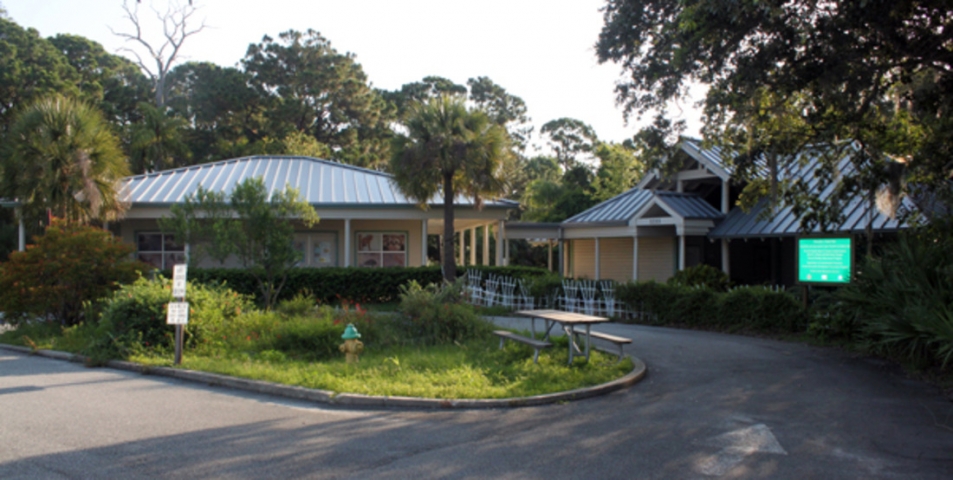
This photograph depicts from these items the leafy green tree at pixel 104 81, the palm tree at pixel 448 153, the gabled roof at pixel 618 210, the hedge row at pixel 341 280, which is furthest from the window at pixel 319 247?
the leafy green tree at pixel 104 81

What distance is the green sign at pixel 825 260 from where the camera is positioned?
13.0 m

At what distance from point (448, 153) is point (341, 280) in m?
5.25

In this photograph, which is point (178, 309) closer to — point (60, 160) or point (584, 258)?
point (60, 160)

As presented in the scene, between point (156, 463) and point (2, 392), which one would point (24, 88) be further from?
point (156, 463)

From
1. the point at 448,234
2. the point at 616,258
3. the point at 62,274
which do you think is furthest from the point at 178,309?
the point at 616,258

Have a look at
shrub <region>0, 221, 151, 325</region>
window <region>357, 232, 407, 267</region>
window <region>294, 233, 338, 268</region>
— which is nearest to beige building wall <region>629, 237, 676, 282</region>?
window <region>357, 232, 407, 267</region>

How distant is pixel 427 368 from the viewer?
10117 millimetres

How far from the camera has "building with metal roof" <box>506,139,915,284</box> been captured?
74.7ft

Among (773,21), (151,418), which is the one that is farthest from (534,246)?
(151,418)

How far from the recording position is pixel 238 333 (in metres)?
12.6

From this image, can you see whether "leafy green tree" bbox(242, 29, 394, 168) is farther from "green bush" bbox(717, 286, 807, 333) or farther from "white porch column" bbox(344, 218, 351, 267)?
"green bush" bbox(717, 286, 807, 333)

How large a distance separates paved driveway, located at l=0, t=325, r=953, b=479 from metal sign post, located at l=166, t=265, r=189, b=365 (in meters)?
0.85

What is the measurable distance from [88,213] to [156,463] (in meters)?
16.7

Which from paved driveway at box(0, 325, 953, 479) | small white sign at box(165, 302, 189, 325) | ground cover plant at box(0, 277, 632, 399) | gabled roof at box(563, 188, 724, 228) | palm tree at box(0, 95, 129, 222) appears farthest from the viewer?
gabled roof at box(563, 188, 724, 228)
